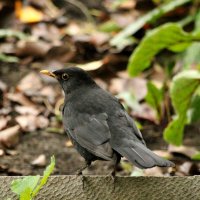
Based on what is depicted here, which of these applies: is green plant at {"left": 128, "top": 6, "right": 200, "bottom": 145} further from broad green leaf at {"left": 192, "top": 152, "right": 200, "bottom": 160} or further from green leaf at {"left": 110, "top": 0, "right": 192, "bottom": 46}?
green leaf at {"left": 110, "top": 0, "right": 192, "bottom": 46}

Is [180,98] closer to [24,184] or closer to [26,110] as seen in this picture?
[26,110]

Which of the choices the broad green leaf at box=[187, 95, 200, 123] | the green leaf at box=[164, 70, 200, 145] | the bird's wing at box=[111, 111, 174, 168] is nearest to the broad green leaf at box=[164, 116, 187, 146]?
the green leaf at box=[164, 70, 200, 145]

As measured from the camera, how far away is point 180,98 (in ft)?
17.4

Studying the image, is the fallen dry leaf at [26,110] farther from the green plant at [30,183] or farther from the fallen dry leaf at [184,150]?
the green plant at [30,183]

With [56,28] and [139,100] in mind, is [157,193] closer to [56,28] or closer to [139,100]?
[139,100]

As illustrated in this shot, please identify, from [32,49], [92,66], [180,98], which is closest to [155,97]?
[180,98]

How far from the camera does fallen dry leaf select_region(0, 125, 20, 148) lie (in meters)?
5.29

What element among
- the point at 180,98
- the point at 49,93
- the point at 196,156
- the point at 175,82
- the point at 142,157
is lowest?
the point at 49,93

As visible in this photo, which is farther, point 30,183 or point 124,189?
point 124,189

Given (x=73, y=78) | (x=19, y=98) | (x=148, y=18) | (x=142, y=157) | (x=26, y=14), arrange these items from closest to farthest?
(x=142, y=157)
(x=73, y=78)
(x=19, y=98)
(x=148, y=18)
(x=26, y=14)

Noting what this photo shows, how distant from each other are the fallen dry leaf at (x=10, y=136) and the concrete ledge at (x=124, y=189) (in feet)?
5.03

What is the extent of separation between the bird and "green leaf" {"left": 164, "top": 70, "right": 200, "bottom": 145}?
72cm

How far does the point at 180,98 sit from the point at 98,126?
50.7 inches

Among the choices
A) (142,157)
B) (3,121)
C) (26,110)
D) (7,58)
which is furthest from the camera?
(7,58)
